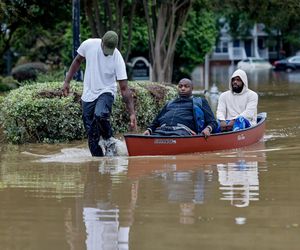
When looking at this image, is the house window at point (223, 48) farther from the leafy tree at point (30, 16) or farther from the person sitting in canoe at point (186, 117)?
the person sitting in canoe at point (186, 117)

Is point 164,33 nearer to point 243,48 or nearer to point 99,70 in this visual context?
point 99,70

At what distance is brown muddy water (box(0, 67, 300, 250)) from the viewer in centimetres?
643

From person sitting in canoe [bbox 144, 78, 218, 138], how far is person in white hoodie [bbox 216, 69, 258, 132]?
4.38ft

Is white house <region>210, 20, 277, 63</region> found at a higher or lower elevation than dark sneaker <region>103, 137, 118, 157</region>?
higher

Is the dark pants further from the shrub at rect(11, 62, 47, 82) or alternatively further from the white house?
the white house

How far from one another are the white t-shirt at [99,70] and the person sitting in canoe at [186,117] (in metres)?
1.09

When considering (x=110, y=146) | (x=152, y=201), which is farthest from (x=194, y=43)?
(x=152, y=201)

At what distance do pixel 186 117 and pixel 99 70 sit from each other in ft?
5.42

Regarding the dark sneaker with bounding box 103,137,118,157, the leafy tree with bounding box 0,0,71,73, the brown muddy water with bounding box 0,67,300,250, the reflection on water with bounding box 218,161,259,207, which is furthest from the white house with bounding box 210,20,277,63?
the reflection on water with bounding box 218,161,259,207

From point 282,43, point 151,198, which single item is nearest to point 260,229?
point 151,198

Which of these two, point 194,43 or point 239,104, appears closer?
point 239,104

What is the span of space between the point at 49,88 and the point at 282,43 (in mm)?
77633

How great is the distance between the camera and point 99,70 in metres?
11.4

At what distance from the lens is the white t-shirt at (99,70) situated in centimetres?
1135
